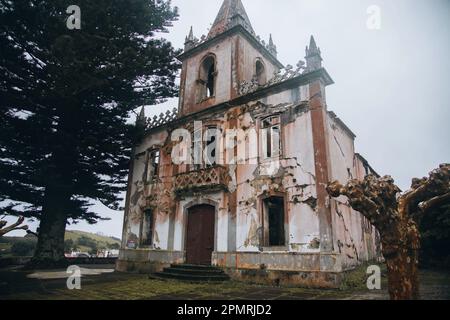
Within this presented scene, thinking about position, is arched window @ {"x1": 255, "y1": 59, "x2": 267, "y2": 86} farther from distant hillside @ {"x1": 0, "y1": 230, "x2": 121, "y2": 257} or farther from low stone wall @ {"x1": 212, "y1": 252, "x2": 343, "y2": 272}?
distant hillside @ {"x1": 0, "y1": 230, "x2": 121, "y2": 257}

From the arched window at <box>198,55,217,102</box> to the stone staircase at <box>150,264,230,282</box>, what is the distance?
943cm

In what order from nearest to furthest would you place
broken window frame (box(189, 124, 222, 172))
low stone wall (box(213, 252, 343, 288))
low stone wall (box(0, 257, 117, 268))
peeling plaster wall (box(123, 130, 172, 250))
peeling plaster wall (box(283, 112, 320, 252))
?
1. low stone wall (box(213, 252, 343, 288))
2. peeling plaster wall (box(283, 112, 320, 252))
3. broken window frame (box(189, 124, 222, 172))
4. peeling plaster wall (box(123, 130, 172, 250))
5. low stone wall (box(0, 257, 117, 268))

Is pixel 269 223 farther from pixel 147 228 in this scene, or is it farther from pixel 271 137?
pixel 147 228

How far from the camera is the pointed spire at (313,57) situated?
39.1 feet

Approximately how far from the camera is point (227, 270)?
11898mm

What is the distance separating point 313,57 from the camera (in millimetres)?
12047

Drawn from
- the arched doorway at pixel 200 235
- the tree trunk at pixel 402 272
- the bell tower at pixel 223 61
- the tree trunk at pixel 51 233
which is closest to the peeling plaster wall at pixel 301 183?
the arched doorway at pixel 200 235

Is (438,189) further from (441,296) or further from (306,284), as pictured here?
(306,284)

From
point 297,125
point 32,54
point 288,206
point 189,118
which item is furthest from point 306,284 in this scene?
point 32,54

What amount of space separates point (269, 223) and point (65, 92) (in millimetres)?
11572

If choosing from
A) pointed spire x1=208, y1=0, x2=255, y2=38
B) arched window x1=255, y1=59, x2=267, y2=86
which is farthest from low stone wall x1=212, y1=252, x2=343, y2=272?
pointed spire x1=208, y1=0, x2=255, y2=38

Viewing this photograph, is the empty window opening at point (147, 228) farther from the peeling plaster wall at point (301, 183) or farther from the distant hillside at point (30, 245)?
the distant hillside at point (30, 245)

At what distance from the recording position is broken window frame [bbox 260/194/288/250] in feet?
37.0

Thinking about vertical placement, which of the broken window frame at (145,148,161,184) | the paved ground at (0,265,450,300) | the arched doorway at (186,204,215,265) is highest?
the broken window frame at (145,148,161,184)
